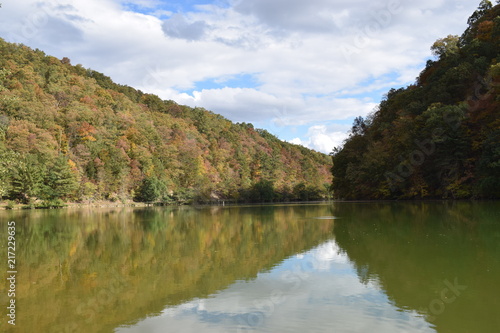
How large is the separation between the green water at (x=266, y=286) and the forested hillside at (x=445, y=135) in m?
22.6

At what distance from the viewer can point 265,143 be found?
414 feet

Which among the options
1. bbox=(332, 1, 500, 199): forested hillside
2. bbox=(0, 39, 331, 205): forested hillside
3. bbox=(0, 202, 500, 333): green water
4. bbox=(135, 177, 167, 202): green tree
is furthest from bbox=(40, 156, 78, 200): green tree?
bbox=(0, 202, 500, 333): green water

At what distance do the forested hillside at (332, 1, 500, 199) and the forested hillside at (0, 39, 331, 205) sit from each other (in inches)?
1370

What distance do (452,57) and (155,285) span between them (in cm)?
4313

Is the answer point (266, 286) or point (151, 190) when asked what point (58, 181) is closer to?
point (151, 190)

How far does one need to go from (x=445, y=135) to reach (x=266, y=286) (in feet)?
101

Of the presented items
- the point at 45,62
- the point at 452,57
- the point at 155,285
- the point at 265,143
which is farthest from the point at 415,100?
the point at 265,143

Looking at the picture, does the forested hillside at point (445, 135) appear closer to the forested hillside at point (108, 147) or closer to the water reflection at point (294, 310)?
the water reflection at point (294, 310)

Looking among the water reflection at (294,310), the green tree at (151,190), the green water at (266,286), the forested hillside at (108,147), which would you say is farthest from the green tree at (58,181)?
the water reflection at (294,310)

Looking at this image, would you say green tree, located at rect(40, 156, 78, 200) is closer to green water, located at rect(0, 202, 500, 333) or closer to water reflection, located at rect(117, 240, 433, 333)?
green water, located at rect(0, 202, 500, 333)

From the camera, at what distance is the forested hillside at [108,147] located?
48.8 metres

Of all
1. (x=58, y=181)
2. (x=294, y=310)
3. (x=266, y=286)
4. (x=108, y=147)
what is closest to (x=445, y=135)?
(x=266, y=286)

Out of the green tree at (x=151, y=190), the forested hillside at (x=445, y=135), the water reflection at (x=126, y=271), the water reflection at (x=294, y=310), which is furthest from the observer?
the green tree at (x=151, y=190)

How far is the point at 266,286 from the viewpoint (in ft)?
22.5
